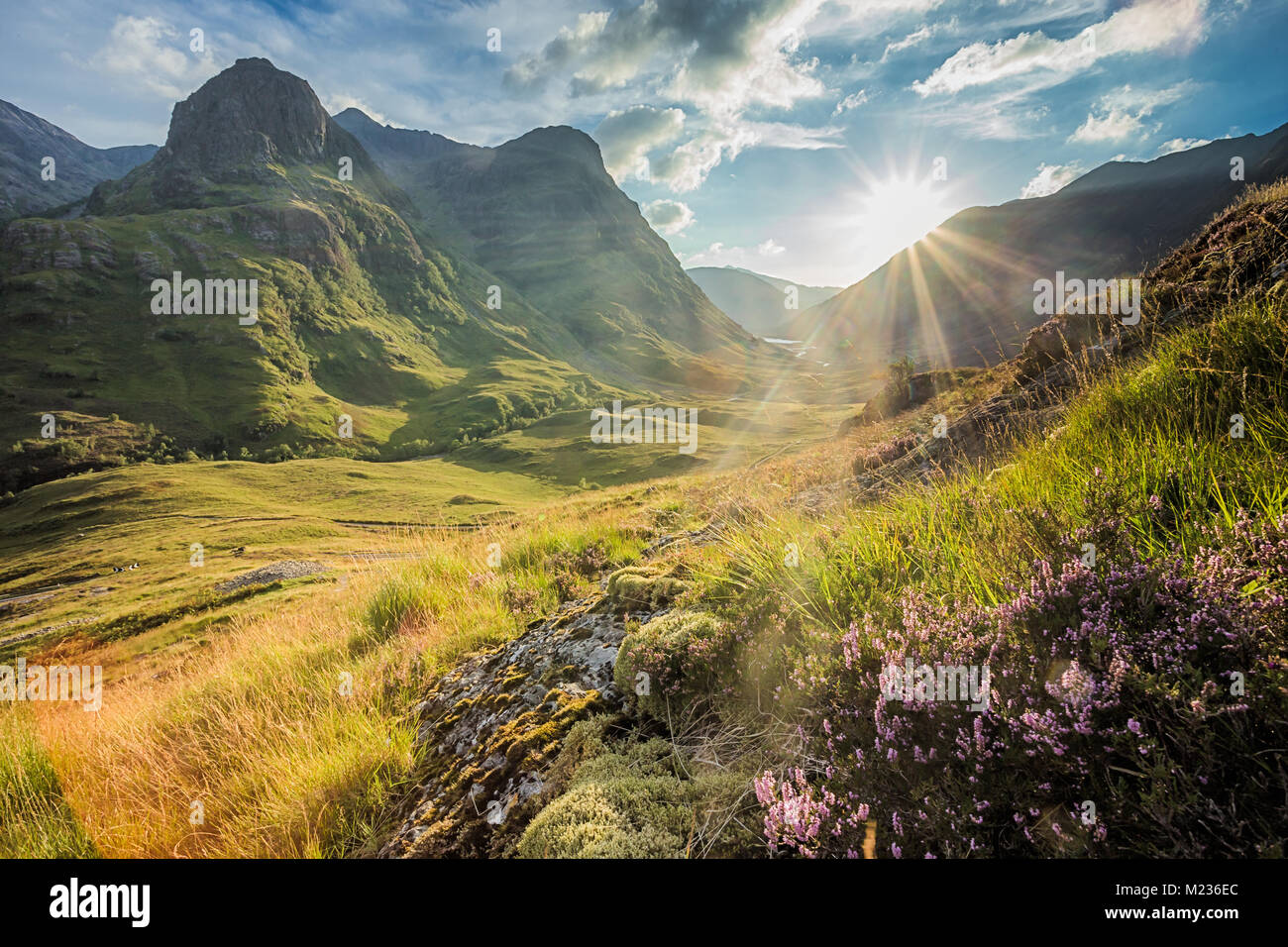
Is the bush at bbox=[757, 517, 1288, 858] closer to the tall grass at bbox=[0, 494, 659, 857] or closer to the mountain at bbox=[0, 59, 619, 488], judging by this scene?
the tall grass at bbox=[0, 494, 659, 857]

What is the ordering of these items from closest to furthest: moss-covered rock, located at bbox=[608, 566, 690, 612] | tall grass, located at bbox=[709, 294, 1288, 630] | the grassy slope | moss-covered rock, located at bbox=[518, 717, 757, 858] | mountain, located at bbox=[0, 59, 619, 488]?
moss-covered rock, located at bbox=[518, 717, 757, 858] < tall grass, located at bbox=[709, 294, 1288, 630] < the grassy slope < moss-covered rock, located at bbox=[608, 566, 690, 612] < mountain, located at bbox=[0, 59, 619, 488]

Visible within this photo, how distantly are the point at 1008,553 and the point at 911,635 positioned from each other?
0.98 metres

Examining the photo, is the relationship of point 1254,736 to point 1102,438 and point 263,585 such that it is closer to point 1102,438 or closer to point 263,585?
point 1102,438

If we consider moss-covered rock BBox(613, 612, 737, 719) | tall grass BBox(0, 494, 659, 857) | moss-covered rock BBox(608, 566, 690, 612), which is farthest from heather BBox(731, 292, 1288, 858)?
tall grass BBox(0, 494, 659, 857)

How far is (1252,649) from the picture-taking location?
181cm


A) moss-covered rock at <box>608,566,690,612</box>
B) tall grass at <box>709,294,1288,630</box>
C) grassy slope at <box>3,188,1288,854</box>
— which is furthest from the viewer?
moss-covered rock at <box>608,566,690,612</box>

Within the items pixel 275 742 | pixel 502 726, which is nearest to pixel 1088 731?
pixel 502 726

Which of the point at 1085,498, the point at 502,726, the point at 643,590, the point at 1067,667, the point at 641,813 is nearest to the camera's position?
the point at 1067,667

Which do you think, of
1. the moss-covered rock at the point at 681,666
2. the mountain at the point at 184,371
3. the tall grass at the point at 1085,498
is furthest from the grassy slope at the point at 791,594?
the mountain at the point at 184,371

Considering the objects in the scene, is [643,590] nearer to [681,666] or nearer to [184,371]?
[681,666]

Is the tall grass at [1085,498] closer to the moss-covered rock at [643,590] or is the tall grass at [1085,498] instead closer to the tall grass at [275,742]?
the moss-covered rock at [643,590]

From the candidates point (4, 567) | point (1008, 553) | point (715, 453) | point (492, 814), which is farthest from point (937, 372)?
point (4, 567)

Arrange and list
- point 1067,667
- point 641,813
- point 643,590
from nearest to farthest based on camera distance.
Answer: point 1067,667 → point 641,813 → point 643,590

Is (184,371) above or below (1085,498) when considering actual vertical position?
above
